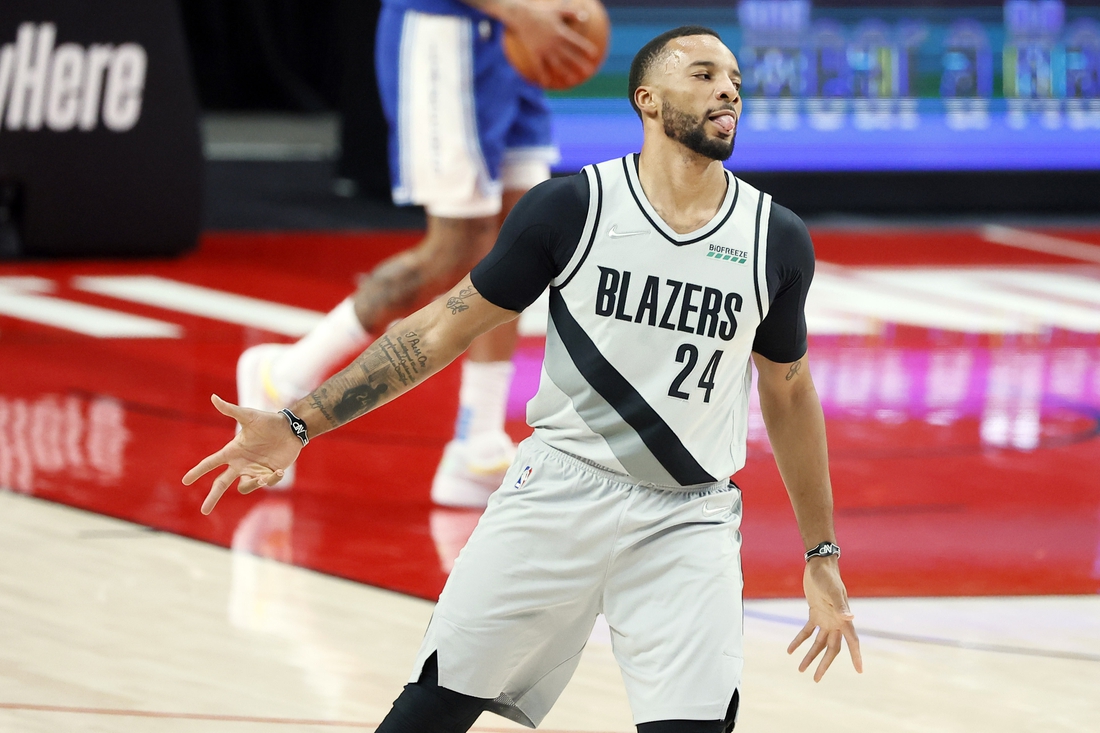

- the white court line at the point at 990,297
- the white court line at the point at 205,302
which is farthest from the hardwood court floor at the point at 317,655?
the white court line at the point at 990,297

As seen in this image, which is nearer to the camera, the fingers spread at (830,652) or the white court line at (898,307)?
the fingers spread at (830,652)

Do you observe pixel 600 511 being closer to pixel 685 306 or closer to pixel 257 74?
pixel 685 306

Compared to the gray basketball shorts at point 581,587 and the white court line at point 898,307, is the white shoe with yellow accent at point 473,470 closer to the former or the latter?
the gray basketball shorts at point 581,587

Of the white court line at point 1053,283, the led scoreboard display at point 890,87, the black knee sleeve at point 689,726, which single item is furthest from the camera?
the led scoreboard display at point 890,87

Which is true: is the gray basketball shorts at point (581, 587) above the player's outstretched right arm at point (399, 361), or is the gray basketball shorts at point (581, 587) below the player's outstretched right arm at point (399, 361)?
below

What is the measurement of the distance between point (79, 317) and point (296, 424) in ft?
15.0

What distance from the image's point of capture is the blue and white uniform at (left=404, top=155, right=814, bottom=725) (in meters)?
2.32

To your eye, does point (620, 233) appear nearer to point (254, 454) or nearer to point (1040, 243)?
point (254, 454)

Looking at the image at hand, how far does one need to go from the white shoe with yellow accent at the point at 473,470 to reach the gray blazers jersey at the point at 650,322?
1.99m

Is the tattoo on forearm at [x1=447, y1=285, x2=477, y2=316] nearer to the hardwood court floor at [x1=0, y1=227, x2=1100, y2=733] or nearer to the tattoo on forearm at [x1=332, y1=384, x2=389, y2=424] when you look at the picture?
the tattoo on forearm at [x1=332, y1=384, x2=389, y2=424]

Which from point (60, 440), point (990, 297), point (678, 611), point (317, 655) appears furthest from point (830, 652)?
point (990, 297)

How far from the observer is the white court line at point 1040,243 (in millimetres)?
9469

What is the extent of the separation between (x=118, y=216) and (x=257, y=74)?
8.41m

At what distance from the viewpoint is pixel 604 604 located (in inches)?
94.7
